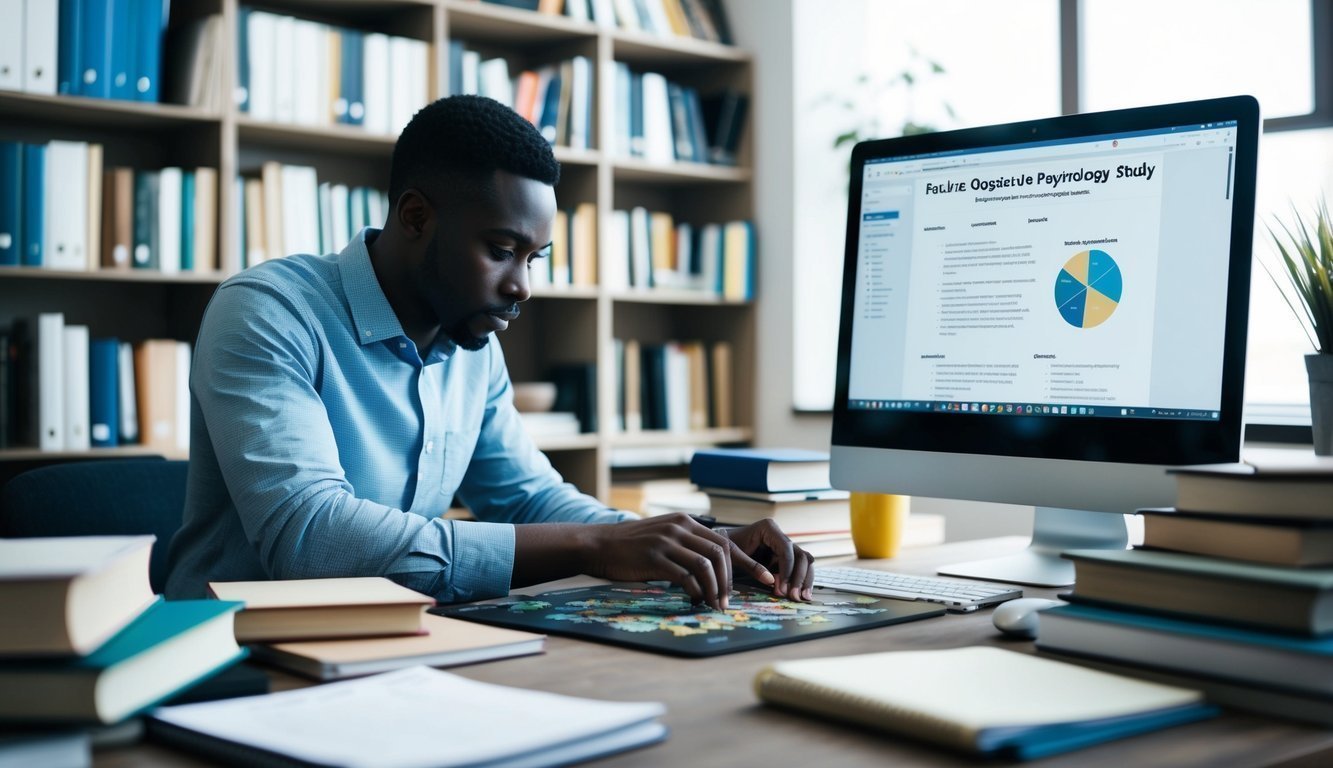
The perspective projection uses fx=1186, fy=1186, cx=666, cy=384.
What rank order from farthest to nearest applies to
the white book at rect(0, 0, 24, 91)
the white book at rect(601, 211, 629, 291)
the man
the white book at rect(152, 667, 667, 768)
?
the white book at rect(601, 211, 629, 291) → the white book at rect(0, 0, 24, 91) → the man → the white book at rect(152, 667, 667, 768)

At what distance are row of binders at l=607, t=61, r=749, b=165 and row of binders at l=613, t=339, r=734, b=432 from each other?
1.94 feet

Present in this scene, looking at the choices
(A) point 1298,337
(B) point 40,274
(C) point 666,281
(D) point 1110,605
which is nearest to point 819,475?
(D) point 1110,605

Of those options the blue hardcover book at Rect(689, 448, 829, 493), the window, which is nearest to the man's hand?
the blue hardcover book at Rect(689, 448, 829, 493)

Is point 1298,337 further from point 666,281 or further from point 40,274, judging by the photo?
point 40,274

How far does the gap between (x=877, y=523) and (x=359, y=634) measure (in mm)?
825

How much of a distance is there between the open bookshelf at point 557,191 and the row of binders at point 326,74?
0.03m

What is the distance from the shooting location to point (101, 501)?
1.69 metres

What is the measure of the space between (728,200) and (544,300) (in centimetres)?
72

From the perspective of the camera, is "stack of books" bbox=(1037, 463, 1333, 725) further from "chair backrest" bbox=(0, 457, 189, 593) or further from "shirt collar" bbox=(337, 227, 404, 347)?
"chair backrest" bbox=(0, 457, 189, 593)

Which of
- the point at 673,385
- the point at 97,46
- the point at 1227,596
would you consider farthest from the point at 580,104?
the point at 1227,596

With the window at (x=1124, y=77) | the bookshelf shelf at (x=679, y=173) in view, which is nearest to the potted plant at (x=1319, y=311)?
the window at (x=1124, y=77)

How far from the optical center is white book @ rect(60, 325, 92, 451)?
263 cm

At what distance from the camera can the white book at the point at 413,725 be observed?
0.63 metres

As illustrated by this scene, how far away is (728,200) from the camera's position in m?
3.90
